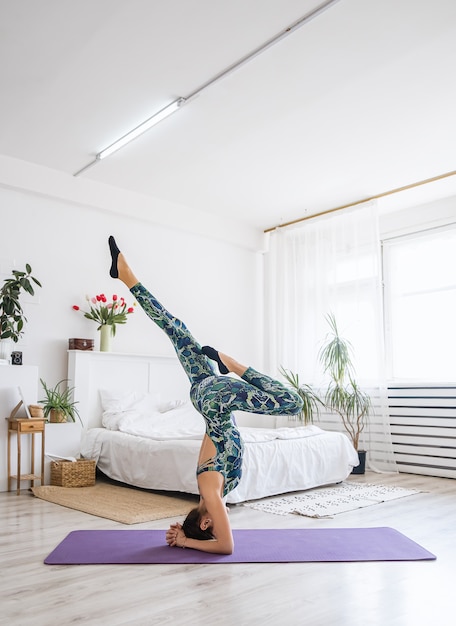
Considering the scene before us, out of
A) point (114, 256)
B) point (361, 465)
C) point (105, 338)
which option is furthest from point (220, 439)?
point (361, 465)

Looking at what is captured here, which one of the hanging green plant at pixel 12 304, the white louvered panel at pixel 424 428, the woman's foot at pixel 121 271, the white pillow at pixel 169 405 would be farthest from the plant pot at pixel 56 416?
the white louvered panel at pixel 424 428

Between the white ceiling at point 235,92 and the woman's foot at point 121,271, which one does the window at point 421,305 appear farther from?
the woman's foot at point 121,271

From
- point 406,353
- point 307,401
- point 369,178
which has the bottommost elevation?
point 307,401

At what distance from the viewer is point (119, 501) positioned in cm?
450

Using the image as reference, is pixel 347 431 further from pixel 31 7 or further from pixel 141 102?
pixel 31 7

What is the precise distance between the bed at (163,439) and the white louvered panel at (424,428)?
3.35 ft

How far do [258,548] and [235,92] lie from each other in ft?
10.4

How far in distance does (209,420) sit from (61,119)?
118 inches

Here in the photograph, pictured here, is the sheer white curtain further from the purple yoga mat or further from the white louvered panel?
the purple yoga mat

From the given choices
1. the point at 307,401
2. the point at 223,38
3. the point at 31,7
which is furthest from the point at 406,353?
the point at 31,7

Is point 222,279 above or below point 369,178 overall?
below

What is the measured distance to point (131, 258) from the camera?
6629 millimetres

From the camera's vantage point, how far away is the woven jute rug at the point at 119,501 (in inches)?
157

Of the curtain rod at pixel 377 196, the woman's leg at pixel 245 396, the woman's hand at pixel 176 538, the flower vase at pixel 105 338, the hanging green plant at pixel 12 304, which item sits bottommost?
the woman's hand at pixel 176 538
